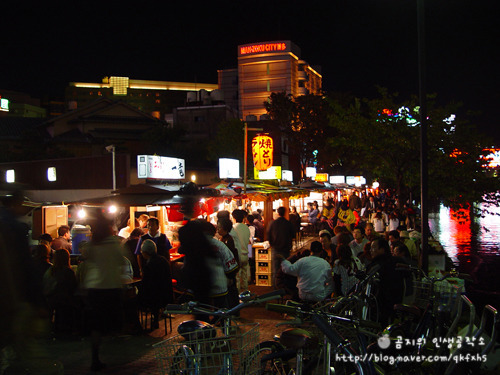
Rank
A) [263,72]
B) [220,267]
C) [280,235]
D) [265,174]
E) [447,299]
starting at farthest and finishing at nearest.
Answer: [263,72]
[265,174]
[280,235]
[220,267]
[447,299]

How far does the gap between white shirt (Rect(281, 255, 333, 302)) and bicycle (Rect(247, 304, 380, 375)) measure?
2.47 metres

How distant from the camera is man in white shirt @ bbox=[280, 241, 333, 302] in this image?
6570 mm

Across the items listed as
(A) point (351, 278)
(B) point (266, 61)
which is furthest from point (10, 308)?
(B) point (266, 61)

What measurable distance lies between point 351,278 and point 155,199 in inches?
201

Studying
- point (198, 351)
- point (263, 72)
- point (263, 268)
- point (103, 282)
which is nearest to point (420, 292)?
point (198, 351)

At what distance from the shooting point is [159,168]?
16.5 metres

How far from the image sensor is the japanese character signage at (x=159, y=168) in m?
15.6

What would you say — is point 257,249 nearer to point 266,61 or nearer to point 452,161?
point 452,161

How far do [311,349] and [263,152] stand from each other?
55.7 feet

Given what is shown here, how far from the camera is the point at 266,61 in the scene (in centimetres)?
8456

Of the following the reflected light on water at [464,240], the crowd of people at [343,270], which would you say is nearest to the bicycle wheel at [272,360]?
the crowd of people at [343,270]

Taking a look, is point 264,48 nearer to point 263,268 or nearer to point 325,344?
point 263,268

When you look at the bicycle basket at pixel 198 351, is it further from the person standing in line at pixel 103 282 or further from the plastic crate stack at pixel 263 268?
the plastic crate stack at pixel 263 268

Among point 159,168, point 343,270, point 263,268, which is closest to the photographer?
point 343,270
